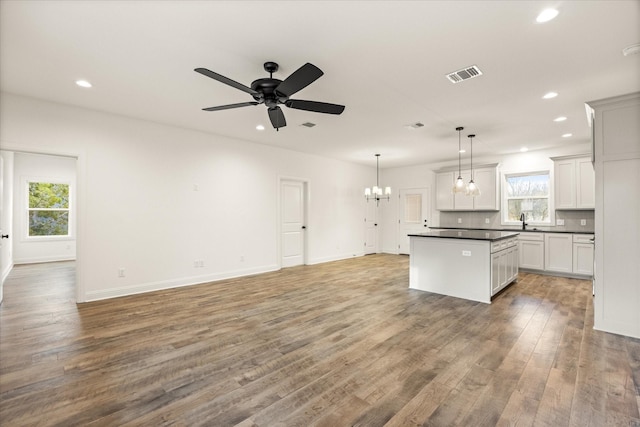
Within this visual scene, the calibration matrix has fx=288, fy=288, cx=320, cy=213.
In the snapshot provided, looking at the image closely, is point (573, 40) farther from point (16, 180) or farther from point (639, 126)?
point (16, 180)

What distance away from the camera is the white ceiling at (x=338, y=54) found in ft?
7.16

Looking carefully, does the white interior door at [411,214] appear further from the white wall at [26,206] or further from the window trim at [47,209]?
the window trim at [47,209]

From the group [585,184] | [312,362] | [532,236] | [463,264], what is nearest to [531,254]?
[532,236]

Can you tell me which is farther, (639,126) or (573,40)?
(639,126)

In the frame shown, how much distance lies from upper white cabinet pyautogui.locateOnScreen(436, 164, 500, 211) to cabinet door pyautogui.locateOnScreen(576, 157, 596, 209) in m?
1.50

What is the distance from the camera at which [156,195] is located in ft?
16.2

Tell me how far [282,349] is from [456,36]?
3.23 metres

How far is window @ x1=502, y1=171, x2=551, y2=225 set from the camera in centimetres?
678

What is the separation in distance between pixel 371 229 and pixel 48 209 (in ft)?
30.0

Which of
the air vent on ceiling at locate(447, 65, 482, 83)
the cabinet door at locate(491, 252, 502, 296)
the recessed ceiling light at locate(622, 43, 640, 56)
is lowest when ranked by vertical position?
the cabinet door at locate(491, 252, 502, 296)

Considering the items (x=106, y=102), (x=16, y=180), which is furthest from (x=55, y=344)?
(x=16, y=180)

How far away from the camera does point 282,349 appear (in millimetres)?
2781

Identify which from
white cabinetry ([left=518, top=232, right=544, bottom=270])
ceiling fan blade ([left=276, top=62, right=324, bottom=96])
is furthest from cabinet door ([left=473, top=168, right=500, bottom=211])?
ceiling fan blade ([left=276, top=62, right=324, bottom=96])

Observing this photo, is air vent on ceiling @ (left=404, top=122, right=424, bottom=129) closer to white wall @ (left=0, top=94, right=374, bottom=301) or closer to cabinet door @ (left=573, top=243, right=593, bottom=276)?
white wall @ (left=0, top=94, right=374, bottom=301)
